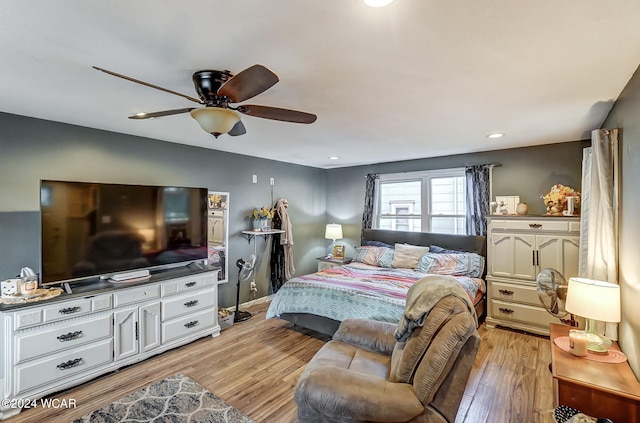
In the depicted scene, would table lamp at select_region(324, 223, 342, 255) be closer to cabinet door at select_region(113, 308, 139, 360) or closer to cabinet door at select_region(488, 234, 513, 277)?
cabinet door at select_region(488, 234, 513, 277)

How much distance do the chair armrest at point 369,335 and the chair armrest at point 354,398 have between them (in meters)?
0.64

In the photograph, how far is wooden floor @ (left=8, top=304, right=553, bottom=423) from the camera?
7.29 feet

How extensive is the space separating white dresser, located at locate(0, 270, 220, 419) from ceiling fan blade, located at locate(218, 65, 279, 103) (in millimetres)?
2321

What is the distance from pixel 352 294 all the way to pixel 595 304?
1.97 m

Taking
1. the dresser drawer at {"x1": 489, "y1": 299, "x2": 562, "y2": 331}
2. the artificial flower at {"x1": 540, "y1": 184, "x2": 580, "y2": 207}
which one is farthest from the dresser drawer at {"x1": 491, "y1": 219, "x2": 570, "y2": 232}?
the dresser drawer at {"x1": 489, "y1": 299, "x2": 562, "y2": 331}

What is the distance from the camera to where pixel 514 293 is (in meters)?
3.73

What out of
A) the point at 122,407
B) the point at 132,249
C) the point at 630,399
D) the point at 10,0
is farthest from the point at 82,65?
the point at 630,399

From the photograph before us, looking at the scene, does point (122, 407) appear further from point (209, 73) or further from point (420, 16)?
point (420, 16)

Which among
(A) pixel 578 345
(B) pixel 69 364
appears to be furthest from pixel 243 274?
(A) pixel 578 345

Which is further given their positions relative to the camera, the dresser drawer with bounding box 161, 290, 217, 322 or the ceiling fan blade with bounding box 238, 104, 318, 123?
the dresser drawer with bounding box 161, 290, 217, 322

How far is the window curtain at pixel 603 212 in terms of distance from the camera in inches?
87.6

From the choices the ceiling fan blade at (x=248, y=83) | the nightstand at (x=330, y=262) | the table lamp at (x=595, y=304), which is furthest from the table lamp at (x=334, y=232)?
the ceiling fan blade at (x=248, y=83)

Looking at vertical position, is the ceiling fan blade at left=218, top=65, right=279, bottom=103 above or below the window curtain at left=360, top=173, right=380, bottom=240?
above

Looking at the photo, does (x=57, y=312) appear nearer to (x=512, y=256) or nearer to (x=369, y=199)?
(x=369, y=199)
